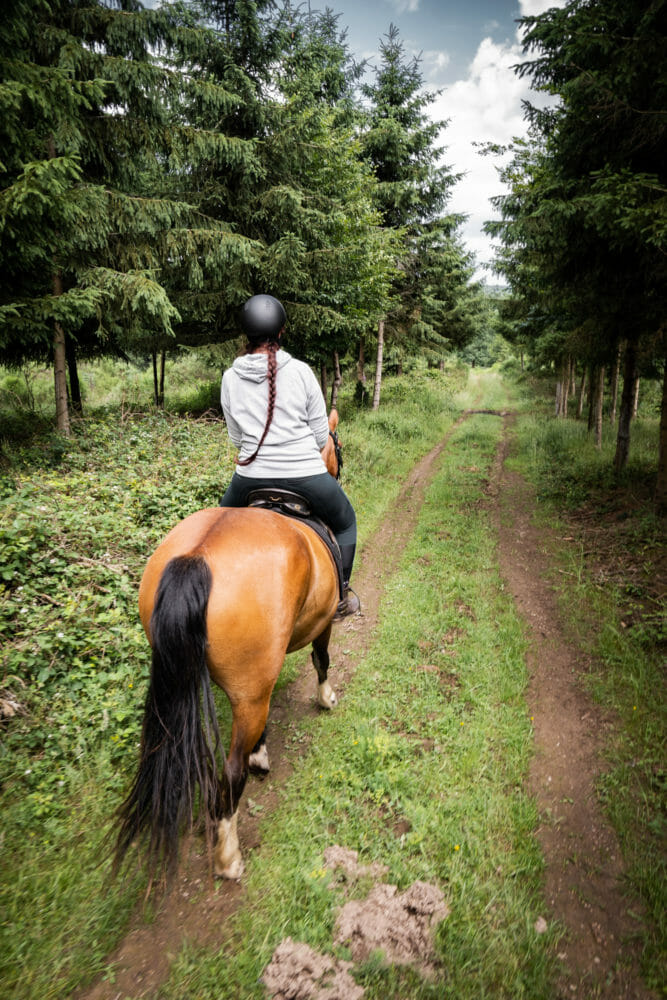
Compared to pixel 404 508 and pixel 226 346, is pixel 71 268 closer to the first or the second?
pixel 226 346

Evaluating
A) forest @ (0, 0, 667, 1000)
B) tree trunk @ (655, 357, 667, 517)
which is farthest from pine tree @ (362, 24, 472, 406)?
tree trunk @ (655, 357, 667, 517)

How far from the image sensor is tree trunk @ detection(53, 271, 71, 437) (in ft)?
24.8

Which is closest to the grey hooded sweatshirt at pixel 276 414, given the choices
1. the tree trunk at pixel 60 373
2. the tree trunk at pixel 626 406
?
the tree trunk at pixel 60 373

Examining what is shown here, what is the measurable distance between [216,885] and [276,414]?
286cm

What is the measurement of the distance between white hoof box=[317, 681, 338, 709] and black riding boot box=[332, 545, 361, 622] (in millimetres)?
588

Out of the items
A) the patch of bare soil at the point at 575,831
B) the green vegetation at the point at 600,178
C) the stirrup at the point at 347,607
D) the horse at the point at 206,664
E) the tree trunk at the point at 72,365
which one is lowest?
the patch of bare soil at the point at 575,831

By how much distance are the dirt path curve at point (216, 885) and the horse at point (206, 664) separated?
0.15 meters

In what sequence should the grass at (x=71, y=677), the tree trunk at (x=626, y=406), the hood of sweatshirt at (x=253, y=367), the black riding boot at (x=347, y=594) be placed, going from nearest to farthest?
the grass at (x=71, y=677), the hood of sweatshirt at (x=253, y=367), the black riding boot at (x=347, y=594), the tree trunk at (x=626, y=406)

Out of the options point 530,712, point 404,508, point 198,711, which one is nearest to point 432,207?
point 404,508

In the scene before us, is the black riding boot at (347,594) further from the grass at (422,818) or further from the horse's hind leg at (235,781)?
the horse's hind leg at (235,781)

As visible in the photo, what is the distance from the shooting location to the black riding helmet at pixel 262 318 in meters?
2.83

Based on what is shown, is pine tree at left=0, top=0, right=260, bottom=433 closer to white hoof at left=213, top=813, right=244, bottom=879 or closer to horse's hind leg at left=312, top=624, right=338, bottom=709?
horse's hind leg at left=312, top=624, right=338, bottom=709

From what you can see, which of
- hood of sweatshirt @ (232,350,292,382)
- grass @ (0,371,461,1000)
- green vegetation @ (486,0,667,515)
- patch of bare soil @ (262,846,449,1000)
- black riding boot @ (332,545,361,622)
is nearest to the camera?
patch of bare soil @ (262,846,449,1000)

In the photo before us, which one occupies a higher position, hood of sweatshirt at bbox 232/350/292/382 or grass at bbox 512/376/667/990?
hood of sweatshirt at bbox 232/350/292/382
